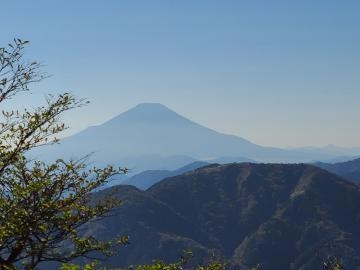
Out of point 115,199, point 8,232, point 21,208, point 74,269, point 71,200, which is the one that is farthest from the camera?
point 115,199

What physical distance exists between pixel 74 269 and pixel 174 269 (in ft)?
16.3

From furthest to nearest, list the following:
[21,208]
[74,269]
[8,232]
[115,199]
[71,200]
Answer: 1. [115,199]
2. [71,200]
3. [21,208]
4. [8,232]
5. [74,269]

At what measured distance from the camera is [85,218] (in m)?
22.8

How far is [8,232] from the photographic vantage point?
18.9m

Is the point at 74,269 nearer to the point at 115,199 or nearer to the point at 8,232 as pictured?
the point at 8,232

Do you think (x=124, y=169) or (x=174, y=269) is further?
(x=124, y=169)

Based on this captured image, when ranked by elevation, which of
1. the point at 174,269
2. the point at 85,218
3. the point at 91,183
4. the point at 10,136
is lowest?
the point at 174,269

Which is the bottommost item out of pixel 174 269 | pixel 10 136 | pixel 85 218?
pixel 174 269

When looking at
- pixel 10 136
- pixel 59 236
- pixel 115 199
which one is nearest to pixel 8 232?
pixel 59 236

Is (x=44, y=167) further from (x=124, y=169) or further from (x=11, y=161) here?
(x=124, y=169)

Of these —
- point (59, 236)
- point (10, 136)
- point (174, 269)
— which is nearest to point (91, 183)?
point (59, 236)

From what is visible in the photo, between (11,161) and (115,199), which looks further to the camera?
(115,199)

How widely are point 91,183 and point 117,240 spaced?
385 centimetres

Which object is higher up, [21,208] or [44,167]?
[44,167]
